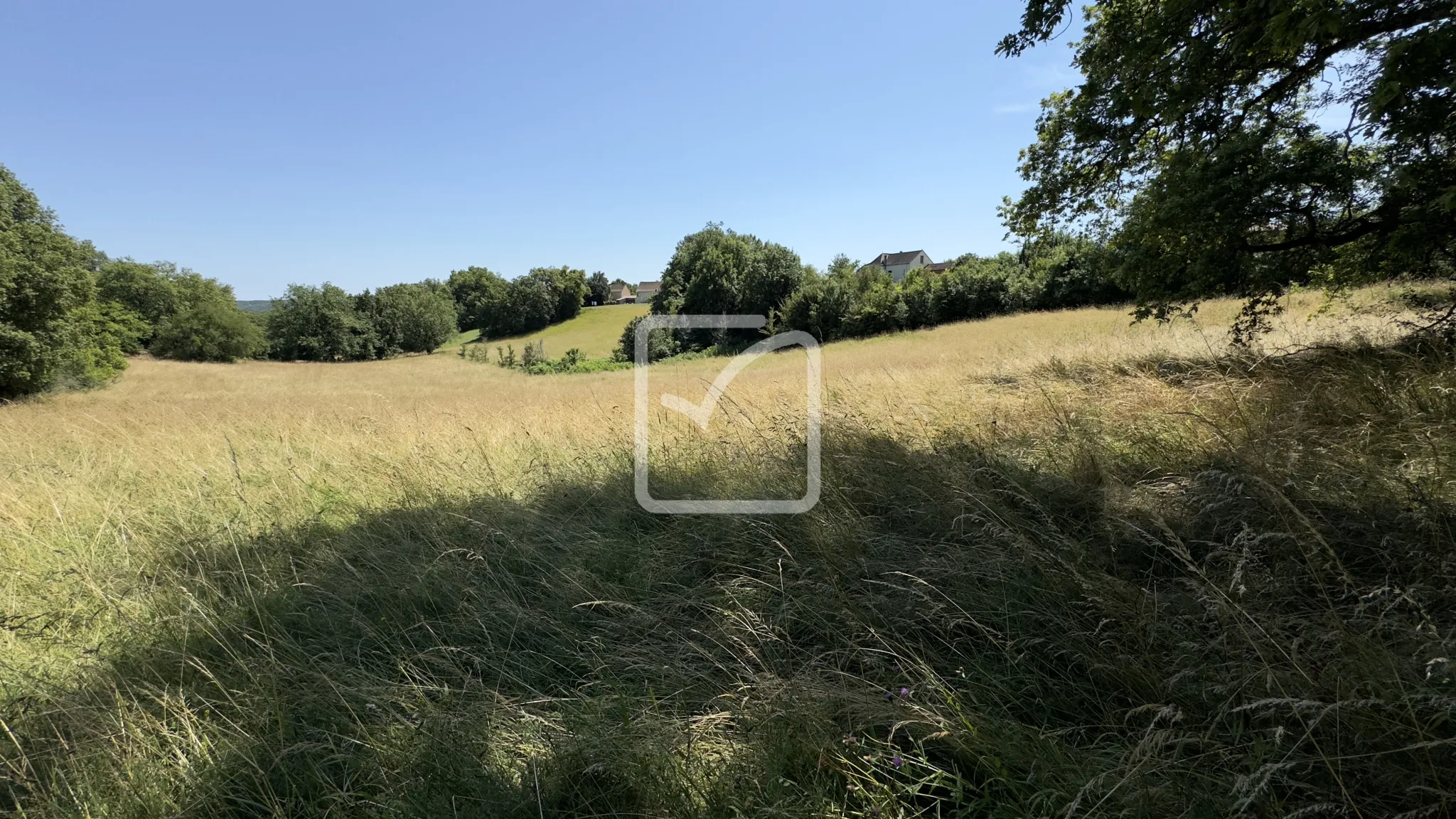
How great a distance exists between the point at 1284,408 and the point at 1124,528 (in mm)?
2155

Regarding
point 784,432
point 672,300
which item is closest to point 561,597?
point 784,432

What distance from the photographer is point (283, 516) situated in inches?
158

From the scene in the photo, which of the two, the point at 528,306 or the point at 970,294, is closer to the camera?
the point at 970,294

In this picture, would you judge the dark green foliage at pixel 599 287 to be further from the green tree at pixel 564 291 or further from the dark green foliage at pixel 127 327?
the dark green foliage at pixel 127 327

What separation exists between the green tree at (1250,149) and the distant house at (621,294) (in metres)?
104

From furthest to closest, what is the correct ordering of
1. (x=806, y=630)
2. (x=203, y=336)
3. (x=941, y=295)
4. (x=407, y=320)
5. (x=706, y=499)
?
(x=407, y=320)
(x=203, y=336)
(x=941, y=295)
(x=706, y=499)
(x=806, y=630)

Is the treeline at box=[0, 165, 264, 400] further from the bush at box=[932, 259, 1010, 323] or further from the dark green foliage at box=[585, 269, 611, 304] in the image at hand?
the dark green foliage at box=[585, 269, 611, 304]

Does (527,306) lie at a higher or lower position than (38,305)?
higher

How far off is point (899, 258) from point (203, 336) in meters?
90.0

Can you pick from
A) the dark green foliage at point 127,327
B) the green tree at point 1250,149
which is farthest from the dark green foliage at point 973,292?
the dark green foliage at point 127,327

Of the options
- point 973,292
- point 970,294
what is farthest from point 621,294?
point 973,292

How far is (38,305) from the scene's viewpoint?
755 inches

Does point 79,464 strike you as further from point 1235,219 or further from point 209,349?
point 209,349

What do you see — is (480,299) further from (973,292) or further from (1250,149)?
(1250,149)
